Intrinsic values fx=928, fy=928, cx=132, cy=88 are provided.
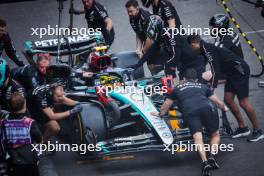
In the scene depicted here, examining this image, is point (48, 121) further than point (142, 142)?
Yes

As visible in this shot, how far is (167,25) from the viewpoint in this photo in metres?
17.1

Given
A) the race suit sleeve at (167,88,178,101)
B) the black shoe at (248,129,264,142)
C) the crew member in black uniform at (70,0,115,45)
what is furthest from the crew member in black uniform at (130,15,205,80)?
the race suit sleeve at (167,88,178,101)

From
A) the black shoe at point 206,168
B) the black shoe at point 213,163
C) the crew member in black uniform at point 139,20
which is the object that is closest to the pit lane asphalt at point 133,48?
the black shoe at point 213,163

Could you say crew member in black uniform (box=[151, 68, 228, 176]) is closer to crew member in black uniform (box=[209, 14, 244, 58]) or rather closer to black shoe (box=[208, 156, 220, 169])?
black shoe (box=[208, 156, 220, 169])

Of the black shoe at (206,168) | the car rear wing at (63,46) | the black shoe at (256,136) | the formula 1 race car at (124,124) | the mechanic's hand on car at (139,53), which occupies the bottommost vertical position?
the black shoe at (206,168)

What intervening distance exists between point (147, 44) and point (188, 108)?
3.37m

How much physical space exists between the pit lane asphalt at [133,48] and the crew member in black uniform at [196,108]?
0.46m

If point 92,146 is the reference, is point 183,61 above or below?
above

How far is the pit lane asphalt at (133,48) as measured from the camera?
13641 mm

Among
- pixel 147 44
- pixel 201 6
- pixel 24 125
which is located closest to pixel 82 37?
pixel 147 44

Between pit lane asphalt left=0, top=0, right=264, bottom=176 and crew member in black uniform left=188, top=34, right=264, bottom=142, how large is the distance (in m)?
0.34

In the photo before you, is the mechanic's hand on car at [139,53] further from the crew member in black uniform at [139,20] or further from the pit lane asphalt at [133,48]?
the pit lane asphalt at [133,48]

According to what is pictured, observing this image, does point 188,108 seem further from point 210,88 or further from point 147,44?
point 147,44

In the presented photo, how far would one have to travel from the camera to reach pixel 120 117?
46.7 ft
